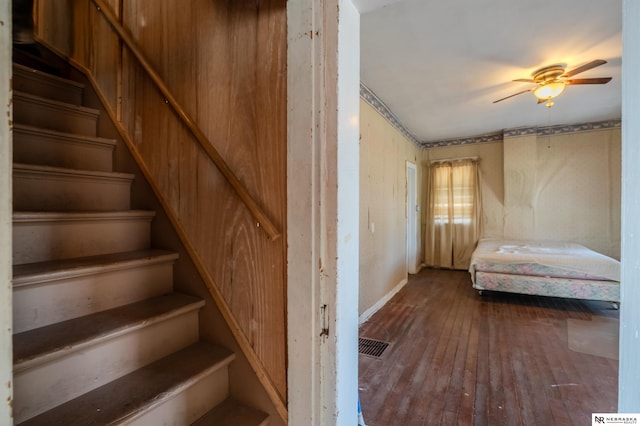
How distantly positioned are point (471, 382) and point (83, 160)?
297 cm

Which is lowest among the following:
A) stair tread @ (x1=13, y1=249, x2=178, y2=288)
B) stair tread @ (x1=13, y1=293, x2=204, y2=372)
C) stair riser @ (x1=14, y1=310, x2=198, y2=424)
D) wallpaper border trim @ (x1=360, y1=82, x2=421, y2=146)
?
stair riser @ (x1=14, y1=310, x2=198, y2=424)

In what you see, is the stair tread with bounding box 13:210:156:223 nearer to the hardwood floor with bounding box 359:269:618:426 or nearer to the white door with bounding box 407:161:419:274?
the hardwood floor with bounding box 359:269:618:426

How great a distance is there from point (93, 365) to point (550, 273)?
4.43 m

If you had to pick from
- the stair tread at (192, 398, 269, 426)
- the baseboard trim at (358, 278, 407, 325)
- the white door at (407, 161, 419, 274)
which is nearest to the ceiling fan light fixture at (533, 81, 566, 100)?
the white door at (407, 161, 419, 274)

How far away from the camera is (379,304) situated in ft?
11.5

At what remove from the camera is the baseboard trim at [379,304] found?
3080 millimetres

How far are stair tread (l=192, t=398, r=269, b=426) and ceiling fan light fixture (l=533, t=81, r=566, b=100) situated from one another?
382cm

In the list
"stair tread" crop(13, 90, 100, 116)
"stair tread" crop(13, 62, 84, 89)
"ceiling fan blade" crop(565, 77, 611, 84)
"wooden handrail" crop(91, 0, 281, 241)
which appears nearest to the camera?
"wooden handrail" crop(91, 0, 281, 241)

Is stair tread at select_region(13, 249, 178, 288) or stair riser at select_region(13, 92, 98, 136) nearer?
stair tread at select_region(13, 249, 178, 288)

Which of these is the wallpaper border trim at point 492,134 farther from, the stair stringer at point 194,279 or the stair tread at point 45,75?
the stair tread at point 45,75

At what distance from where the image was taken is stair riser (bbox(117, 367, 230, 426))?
3.20 ft

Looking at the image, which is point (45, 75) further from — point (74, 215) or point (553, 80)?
point (553, 80)

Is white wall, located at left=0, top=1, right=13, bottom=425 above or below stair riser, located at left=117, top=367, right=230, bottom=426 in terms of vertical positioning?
above

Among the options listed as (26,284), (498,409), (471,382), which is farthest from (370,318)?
(26,284)
